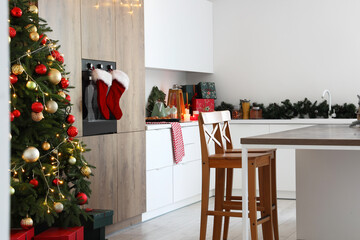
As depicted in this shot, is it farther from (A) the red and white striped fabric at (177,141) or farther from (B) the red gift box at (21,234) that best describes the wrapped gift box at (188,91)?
(B) the red gift box at (21,234)

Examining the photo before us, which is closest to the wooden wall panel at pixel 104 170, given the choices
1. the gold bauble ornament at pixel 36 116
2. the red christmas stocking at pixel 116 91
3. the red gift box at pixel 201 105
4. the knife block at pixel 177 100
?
the red christmas stocking at pixel 116 91

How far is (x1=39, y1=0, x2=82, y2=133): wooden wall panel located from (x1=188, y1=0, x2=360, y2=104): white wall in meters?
3.03

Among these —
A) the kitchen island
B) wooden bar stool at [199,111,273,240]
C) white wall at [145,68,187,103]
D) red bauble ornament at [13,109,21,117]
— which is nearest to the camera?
red bauble ornament at [13,109,21,117]

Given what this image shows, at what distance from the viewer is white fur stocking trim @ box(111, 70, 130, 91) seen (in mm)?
3900

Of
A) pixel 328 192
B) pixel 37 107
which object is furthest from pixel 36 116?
pixel 328 192

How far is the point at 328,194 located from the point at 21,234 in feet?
6.38

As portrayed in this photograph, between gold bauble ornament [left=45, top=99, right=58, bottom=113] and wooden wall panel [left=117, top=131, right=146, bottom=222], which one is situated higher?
gold bauble ornament [left=45, top=99, right=58, bottom=113]

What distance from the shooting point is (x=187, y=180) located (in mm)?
5234

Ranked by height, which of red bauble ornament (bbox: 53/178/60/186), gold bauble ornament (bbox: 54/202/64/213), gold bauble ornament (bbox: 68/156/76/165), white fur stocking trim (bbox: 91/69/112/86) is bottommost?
gold bauble ornament (bbox: 54/202/64/213)

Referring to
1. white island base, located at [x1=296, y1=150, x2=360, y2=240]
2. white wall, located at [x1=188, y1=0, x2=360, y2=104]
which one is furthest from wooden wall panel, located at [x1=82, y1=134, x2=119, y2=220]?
white wall, located at [x1=188, y1=0, x2=360, y2=104]

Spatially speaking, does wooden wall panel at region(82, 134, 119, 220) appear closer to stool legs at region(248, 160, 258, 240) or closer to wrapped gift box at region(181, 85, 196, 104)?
stool legs at region(248, 160, 258, 240)

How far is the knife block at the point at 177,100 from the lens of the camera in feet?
18.3

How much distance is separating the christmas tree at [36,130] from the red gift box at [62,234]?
0.05 m

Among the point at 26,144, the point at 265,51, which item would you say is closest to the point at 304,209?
the point at 26,144
